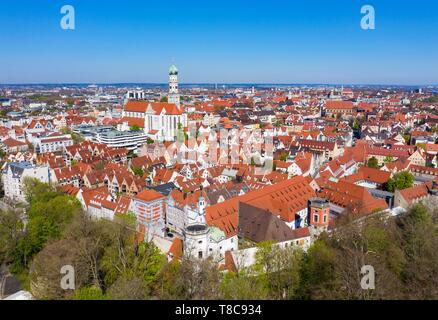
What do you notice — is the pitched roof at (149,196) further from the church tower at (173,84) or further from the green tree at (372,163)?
the church tower at (173,84)

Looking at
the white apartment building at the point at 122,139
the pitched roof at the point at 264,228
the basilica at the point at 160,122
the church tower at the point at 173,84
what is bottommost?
the pitched roof at the point at 264,228

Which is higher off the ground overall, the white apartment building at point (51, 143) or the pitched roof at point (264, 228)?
the white apartment building at point (51, 143)

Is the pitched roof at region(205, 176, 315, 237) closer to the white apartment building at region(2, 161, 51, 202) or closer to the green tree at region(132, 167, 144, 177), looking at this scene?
the green tree at region(132, 167, 144, 177)

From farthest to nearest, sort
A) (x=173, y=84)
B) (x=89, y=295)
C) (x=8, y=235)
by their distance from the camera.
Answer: (x=173, y=84), (x=8, y=235), (x=89, y=295)

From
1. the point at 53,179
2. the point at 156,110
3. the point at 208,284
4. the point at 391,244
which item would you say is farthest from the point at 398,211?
Answer: the point at 156,110

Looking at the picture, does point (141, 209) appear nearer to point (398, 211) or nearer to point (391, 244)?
point (391, 244)

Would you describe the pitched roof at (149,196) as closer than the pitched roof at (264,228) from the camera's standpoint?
No

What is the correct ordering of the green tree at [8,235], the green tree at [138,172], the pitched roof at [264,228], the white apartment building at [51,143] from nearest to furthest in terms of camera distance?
the pitched roof at [264,228] → the green tree at [8,235] → the green tree at [138,172] → the white apartment building at [51,143]

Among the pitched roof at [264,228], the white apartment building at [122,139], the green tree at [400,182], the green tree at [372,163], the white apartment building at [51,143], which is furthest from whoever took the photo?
the white apartment building at [122,139]

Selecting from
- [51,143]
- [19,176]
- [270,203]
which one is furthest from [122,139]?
[270,203]

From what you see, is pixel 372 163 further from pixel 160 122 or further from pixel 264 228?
pixel 160 122

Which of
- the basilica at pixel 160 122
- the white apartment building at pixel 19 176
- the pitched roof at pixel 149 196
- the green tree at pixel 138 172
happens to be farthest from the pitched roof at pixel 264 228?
the basilica at pixel 160 122
